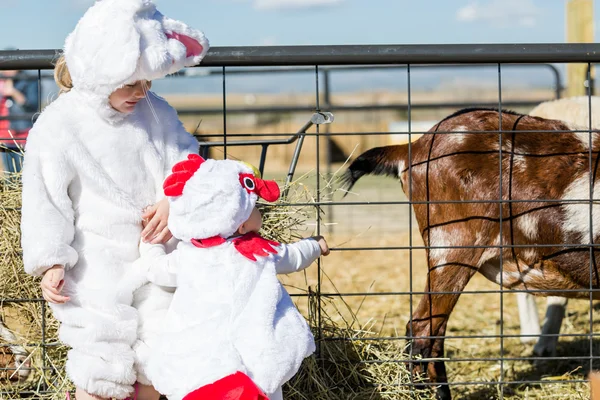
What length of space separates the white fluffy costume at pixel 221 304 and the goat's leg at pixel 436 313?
127 cm

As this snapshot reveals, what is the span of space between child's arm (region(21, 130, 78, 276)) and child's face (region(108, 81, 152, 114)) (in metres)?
0.23

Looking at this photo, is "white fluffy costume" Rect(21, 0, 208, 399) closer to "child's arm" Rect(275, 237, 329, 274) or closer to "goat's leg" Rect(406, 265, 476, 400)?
"child's arm" Rect(275, 237, 329, 274)

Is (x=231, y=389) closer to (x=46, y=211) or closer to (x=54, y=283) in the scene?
(x=54, y=283)

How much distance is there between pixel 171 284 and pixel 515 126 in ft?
6.36

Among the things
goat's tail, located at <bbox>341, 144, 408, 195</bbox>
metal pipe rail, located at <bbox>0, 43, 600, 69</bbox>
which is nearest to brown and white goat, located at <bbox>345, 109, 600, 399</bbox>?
goat's tail, located at <bbox>341, 144, 408, 195</bbox>

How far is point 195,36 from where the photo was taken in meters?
2.47

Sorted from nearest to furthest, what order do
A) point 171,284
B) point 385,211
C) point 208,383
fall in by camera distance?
point 208,383 < point 171,284 < point 385,211

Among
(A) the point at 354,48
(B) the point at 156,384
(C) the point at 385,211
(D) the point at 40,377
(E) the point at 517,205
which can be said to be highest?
(A) the point at 354,48

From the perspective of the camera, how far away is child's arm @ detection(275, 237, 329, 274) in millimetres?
2436

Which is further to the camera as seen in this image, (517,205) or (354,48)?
(517,205)

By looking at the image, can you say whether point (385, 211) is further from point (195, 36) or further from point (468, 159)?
point (195, 36)

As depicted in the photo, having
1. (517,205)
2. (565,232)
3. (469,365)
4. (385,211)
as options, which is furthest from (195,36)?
(385,211)

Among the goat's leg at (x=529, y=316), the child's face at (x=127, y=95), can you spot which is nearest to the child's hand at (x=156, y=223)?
the child's face at (x=127, y=95)

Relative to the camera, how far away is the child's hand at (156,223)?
2.45 meters
